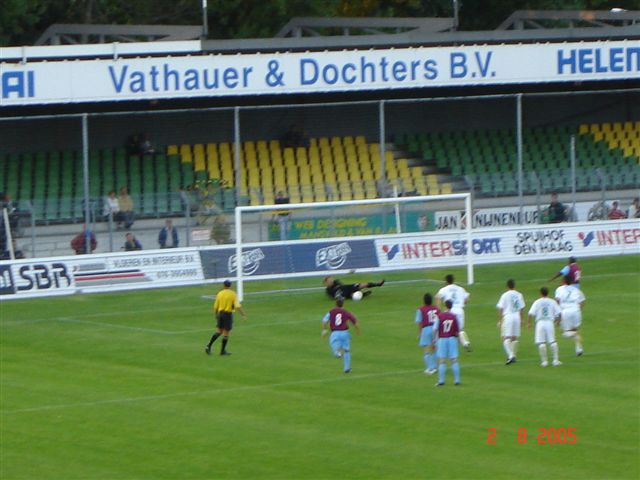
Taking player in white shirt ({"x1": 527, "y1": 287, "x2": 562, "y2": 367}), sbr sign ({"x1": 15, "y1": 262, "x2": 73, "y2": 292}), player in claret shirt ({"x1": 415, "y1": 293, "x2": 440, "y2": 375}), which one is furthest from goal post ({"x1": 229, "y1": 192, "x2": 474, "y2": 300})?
player in white shirt ({"x1": 527, "y1": 287, "x2": 562, "y2": 367})

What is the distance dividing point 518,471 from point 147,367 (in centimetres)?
1017

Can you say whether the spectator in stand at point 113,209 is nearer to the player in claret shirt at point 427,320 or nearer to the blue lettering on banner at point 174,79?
the blue lettering on banner at point 174,79

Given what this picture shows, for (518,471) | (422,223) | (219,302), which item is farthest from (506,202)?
(518,471)

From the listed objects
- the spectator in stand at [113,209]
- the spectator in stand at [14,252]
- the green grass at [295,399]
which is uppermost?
the spectator in stand at [113,209]

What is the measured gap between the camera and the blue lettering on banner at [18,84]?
3816 centimetres

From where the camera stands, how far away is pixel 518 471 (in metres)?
18.0

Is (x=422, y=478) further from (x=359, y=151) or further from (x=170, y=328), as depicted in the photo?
(x=359, y=151)

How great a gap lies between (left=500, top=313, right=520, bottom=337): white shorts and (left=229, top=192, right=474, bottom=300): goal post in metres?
10.0

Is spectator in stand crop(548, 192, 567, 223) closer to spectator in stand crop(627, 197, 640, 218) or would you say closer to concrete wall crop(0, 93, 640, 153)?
spectator in stand crop(627, 197, 640, 218)

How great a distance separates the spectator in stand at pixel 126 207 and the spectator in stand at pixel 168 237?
1.11 metres

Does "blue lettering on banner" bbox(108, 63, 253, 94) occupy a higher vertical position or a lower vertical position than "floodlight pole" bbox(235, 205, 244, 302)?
higher

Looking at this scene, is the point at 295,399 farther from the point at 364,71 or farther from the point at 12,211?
the point at 364,71

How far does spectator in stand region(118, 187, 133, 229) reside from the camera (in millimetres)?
37281

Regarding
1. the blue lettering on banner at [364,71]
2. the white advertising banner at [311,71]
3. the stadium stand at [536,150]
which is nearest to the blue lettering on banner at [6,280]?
the white advertising banner at [311,71]
